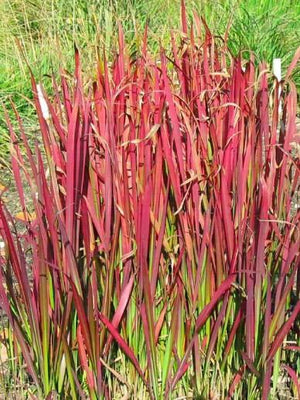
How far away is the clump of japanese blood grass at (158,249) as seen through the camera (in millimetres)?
2061

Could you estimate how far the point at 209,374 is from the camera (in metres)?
2.28

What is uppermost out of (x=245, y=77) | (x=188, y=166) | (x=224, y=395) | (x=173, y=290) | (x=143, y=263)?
(x=245, y=77)

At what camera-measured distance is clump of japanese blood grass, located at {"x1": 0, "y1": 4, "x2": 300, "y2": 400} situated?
2061mm

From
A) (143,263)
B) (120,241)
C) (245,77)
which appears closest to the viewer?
(143,263)

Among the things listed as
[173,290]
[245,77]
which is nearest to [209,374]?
[173,290]

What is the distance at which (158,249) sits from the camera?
2084mm

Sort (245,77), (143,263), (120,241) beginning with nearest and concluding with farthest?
(143,263) → (120,241) → (245,77)

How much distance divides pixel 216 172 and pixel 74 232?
0.40 metres

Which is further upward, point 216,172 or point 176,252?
point 216,172

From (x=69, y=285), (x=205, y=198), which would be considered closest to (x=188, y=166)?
(x=205, y=198)

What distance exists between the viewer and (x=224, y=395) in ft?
7.50

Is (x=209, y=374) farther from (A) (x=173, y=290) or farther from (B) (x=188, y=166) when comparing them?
(B) (x=188, y=166)

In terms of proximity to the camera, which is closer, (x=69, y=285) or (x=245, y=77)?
(x=69, y=285)

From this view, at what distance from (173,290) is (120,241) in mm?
198
